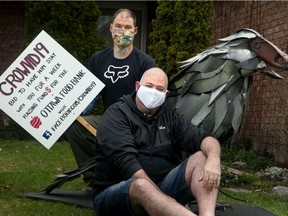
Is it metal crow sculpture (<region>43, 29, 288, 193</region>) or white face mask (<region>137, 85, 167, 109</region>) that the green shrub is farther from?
white face mask (<region>137, 85, 167, 109</region>)

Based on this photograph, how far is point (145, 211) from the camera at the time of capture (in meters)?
3.03

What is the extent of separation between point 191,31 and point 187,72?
10.6 ft

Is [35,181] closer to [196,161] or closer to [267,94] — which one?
[196,161]

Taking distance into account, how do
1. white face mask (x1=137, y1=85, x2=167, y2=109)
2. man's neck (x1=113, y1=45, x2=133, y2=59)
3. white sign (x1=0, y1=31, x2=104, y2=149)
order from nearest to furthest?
white face mask (x1=137, y1=85, x2=167, y2=109), white sign (x1=0, y1=31, x2=104, y2=149), man's neck (x1=113, y1=45, x2=133, y2=59)

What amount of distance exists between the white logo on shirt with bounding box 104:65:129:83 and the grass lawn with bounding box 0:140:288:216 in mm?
1143

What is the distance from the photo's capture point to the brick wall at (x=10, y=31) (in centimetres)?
988

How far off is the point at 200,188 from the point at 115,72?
1.64 m

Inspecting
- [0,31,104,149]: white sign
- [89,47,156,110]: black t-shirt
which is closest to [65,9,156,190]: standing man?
[89,47,156,110]: black t-shirt

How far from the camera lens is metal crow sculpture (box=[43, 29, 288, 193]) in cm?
390

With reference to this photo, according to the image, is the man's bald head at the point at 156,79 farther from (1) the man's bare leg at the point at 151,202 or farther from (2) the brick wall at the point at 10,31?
(2) the brick wall at the point at 10,31

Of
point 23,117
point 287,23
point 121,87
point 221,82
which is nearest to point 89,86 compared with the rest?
point 121,87

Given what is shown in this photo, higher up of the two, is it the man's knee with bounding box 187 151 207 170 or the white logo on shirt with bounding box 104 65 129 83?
the white logo on shirt with bounding box 104 65 129 83

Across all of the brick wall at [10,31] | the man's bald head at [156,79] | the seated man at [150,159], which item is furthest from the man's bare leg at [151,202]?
the brick wall at [10,31]

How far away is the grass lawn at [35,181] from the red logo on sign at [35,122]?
0.71 m
